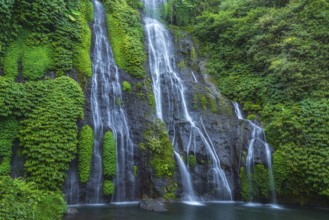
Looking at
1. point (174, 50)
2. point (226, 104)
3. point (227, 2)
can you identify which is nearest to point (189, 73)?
point (174, 50)

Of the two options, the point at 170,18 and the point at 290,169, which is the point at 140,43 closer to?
the point at 170,18

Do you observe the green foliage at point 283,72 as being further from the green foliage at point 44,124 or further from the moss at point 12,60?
the moss at point 12,60

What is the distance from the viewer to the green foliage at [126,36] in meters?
15.4

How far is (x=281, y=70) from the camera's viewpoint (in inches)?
593

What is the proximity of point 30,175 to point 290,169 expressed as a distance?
1033 cm

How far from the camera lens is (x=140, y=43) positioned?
17.1m

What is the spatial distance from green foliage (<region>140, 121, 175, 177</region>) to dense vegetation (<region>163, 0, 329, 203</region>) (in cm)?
481

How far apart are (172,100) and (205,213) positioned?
22.0 ft

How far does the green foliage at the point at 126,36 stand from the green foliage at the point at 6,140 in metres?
6.29

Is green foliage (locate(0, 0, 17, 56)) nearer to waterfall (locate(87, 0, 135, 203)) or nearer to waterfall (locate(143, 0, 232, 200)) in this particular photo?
waterfall (locate(87, 0, 135, 203))

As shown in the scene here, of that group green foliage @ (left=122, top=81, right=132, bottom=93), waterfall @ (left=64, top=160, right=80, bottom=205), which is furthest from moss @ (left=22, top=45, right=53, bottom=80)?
waterfall @ (left=64, top=160, right=80, bottom=205)

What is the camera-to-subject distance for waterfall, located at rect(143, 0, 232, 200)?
1278cm

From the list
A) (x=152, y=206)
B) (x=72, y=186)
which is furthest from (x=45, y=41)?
(x=152, y=206)

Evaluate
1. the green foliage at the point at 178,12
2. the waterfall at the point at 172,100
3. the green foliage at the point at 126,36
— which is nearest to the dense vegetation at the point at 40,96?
the green foliage at the point at 126,36
